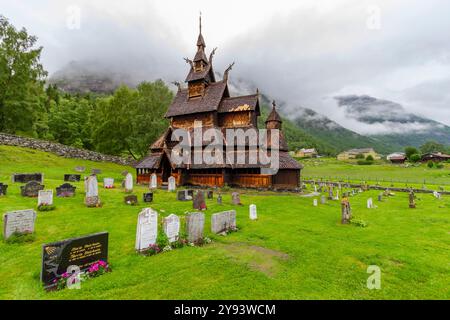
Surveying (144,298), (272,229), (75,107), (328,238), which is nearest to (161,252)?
(144,298)

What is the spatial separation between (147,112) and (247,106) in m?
21.9

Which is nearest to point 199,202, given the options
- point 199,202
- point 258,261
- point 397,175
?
point 199,202

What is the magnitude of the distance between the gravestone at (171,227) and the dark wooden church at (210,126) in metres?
17.5

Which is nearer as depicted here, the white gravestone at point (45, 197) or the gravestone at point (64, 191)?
the white gravestone at point (45, 197)

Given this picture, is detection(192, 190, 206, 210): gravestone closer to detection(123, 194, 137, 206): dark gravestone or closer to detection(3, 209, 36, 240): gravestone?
detection(123, 194, 137, 206): dark gravestone

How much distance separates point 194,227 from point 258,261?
2.90 m

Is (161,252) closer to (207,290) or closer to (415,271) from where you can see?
(207,290)

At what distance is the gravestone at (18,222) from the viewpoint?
8.93m

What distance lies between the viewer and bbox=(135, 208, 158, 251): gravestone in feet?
28.1

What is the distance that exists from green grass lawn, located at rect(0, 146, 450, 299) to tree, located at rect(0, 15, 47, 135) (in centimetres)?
3147

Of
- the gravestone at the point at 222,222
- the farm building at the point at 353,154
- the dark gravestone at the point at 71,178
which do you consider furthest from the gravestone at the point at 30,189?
the farm building at the point at 353,154

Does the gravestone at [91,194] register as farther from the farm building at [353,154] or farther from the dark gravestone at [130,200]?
the farm building at [353,154]

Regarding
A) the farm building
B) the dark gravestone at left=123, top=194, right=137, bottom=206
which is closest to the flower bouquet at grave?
the dark gravestone at left=123, top=194, right=137, bottom=206
